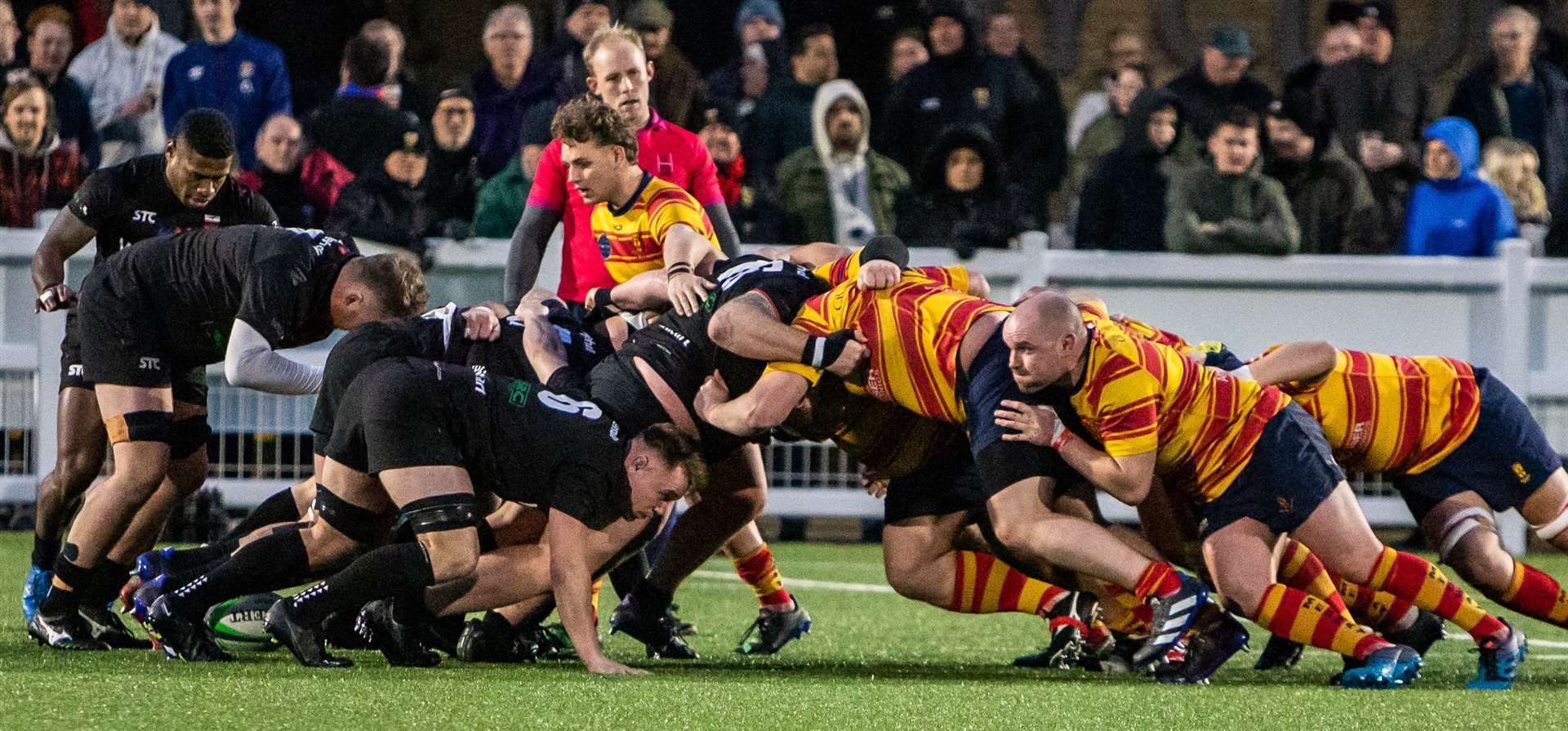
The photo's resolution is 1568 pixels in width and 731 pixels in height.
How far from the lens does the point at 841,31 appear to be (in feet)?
45.0

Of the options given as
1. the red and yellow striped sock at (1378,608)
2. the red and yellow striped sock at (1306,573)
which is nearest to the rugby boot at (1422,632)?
the red and yellow striped sock at (1378,608)

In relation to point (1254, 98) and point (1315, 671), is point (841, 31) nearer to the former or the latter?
point (1254, 98)

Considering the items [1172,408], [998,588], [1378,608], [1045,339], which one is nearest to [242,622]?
[998,588]

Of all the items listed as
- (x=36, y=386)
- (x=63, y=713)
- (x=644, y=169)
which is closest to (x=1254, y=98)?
(x=644, y=169)

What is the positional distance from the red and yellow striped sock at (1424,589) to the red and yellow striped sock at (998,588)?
105 centimetres

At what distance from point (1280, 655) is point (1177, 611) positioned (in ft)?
3.13

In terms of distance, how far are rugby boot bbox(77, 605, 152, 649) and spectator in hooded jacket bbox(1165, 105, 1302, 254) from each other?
5.93m

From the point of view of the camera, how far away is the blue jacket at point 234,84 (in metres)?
11.6

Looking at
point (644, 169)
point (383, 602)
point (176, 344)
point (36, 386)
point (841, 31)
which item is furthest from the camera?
point (841, 31)

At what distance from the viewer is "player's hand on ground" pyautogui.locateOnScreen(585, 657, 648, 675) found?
21.0ft

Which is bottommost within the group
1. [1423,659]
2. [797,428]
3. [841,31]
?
[1423,659]

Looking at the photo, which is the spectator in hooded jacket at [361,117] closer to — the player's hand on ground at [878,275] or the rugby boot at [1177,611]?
the player's hand on ground at [878,275]

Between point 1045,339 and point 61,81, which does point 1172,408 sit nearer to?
point 1045,339

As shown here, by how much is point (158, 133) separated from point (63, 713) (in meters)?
6.78
